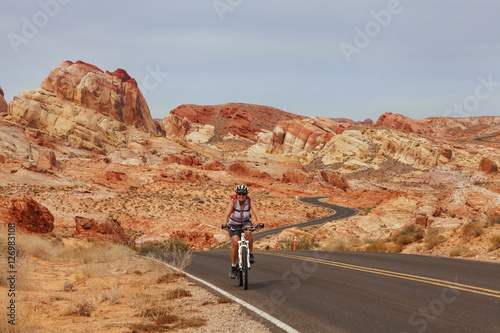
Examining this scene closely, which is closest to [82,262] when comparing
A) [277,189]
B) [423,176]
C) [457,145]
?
[277,189]

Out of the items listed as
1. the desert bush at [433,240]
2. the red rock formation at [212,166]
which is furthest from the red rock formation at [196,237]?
the red rock formation at [212,166]

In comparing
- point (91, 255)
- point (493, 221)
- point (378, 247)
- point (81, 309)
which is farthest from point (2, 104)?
point (81, 309)

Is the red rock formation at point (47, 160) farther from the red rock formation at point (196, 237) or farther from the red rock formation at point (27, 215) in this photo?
the red rock formation at point (27, 215)

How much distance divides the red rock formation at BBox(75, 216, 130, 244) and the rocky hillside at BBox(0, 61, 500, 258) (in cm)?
9

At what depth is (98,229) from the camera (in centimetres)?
2925

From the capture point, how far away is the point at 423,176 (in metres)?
103

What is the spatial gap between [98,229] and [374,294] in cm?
2501

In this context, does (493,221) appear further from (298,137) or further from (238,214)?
(298,137)

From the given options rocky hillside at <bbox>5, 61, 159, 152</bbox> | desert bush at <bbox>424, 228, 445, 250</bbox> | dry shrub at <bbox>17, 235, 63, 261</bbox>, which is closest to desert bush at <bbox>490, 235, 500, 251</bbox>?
desert bush at <bbox>424, 228, 445, 250</bbox>

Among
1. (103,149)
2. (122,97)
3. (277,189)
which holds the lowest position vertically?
(277,189)

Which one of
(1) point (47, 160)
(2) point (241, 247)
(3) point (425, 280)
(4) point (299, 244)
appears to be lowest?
(4) point (299, 244)

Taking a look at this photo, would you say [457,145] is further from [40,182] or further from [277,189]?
[40,182]

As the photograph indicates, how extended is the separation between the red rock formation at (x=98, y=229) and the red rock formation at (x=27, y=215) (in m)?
1.93

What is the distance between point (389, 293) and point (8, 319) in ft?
21.0
